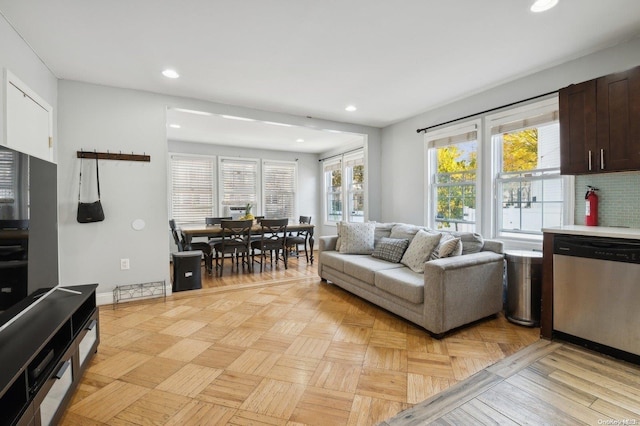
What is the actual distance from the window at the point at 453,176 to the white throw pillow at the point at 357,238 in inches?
38.4

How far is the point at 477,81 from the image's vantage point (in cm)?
331

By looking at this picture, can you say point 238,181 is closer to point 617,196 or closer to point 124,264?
point 124,264

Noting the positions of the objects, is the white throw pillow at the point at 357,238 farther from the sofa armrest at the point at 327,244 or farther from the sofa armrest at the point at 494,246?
the sofa armrest at the point at 494,246

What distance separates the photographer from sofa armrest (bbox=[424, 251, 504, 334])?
8.14 ft

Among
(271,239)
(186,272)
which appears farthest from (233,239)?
(186,272)

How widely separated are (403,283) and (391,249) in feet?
2.83

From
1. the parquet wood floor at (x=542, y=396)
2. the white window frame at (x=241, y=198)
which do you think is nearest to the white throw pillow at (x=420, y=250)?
the parquet wood floor at (x=542, y=396)

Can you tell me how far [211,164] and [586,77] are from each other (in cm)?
615

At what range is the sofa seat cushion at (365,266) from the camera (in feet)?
10.5

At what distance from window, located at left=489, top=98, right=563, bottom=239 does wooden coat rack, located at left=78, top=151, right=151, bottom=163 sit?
4169 mm

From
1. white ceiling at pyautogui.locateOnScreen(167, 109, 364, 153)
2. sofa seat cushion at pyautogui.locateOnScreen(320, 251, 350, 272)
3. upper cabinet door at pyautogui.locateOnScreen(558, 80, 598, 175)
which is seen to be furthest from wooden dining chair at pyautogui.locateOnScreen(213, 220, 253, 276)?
upper cabinet door at pyautogui.locateOnScreen(558, 80, 598, 175)

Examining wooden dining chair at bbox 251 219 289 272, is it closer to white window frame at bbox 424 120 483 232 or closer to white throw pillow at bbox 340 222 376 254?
white throw pillow at bbox 340 222 376 254

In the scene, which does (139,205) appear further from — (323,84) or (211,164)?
(211,164)

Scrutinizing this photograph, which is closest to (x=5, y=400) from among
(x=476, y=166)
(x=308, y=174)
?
(x=476, y=166)
